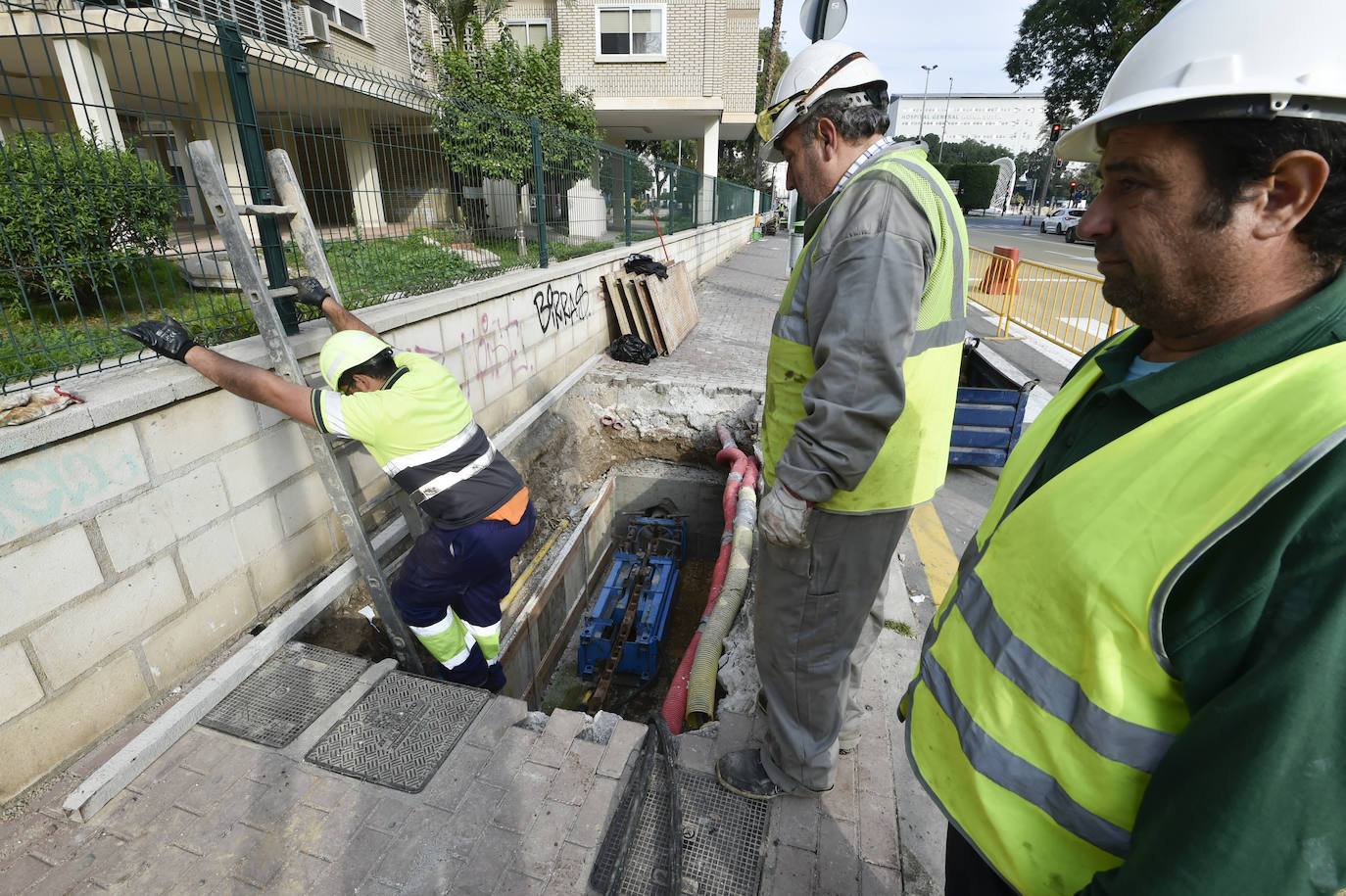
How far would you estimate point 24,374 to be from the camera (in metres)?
2.37

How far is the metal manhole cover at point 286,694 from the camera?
2.60 meters

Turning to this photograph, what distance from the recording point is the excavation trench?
181 inches

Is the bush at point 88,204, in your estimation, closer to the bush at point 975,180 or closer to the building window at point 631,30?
the building window at point 631,30

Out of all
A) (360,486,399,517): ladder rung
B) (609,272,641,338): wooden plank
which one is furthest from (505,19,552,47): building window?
(360,486,399,517): ladder rung

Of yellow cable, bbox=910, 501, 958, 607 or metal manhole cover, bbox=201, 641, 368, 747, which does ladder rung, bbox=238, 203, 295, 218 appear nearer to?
metal manhole cover, bbox=201, 641, 368, 747

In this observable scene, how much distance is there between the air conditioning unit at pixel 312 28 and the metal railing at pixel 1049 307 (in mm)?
13831

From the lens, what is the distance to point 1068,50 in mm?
32656

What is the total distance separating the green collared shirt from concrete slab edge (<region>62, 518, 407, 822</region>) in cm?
309

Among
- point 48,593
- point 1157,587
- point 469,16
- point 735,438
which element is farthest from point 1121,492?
point 469,16

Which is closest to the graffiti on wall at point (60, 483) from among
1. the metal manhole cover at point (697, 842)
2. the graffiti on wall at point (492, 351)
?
the metal manhole cover at point (697, 842)

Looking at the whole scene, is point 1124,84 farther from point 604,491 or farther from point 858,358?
point 604,491

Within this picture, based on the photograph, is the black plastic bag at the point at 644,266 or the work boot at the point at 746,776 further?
the black plastic bag at the point at 644,266

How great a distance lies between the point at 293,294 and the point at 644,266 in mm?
5907

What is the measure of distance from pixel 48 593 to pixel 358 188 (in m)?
2.65
